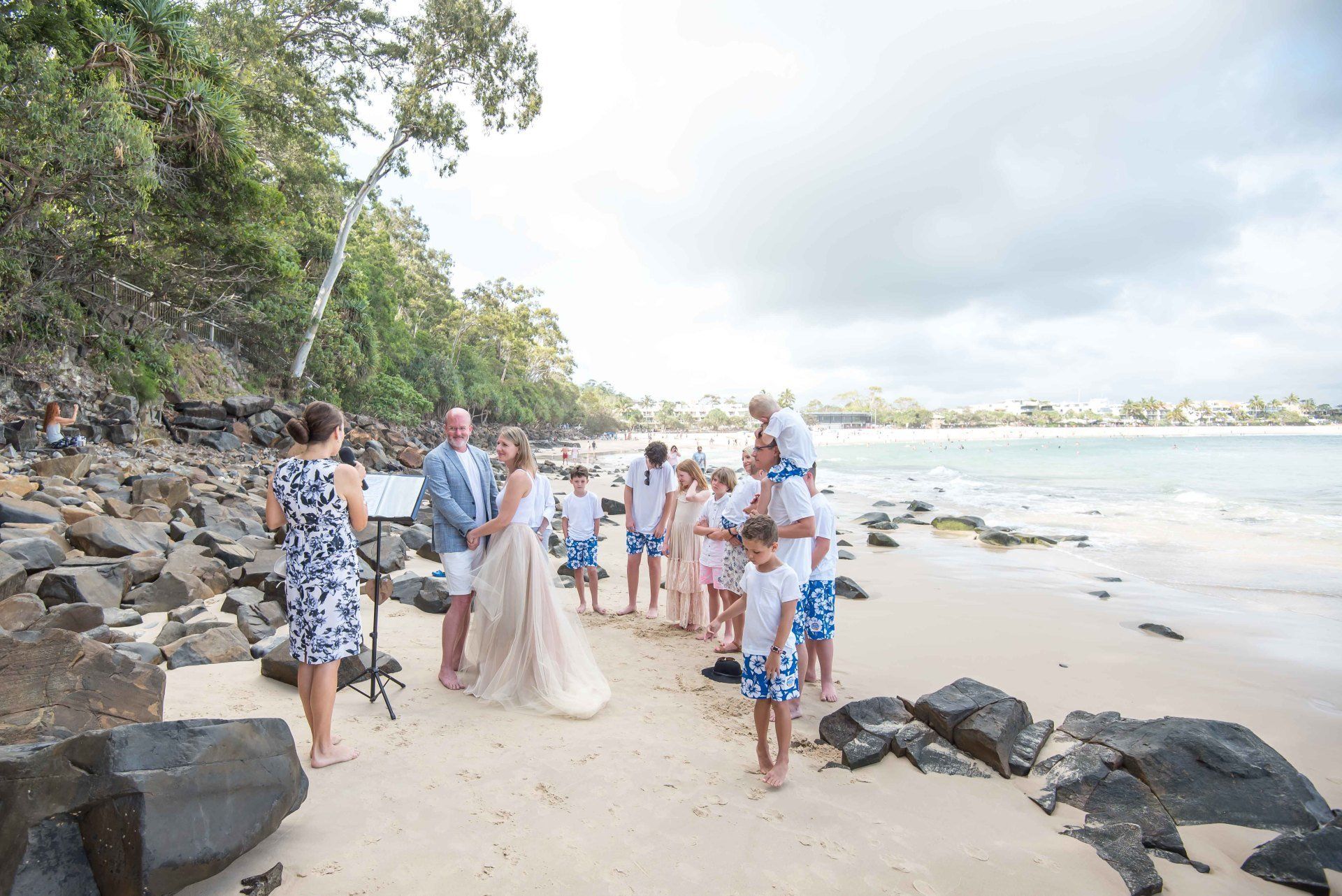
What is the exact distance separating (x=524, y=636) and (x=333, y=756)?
1398 millimetres

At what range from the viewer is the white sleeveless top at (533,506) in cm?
464

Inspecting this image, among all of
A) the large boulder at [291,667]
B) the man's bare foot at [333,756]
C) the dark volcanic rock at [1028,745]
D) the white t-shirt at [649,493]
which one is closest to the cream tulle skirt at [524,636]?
the large boulder at [291,667]

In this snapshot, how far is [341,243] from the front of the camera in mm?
23156

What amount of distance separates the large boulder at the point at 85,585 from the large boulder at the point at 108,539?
66 centimetres

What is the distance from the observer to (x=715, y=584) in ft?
20.7

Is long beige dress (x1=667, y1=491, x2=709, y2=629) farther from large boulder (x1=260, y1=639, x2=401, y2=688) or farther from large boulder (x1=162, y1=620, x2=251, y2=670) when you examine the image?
large boulder (x1=162, y1=620, x2=251, y2=670)

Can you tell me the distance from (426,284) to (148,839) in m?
52.2

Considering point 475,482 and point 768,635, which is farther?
point 475,482

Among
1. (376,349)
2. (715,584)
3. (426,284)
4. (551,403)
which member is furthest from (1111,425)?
(715,584)

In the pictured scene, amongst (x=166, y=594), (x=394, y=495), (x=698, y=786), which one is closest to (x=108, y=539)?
(x=166, y=594)

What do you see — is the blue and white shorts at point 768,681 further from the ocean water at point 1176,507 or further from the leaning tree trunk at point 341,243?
the leaning tree trunk at point 341,243

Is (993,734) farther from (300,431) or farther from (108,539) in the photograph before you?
(108,539)

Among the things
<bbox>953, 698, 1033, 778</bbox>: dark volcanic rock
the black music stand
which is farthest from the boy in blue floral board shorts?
the black music stand

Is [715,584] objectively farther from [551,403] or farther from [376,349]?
[551,403]
